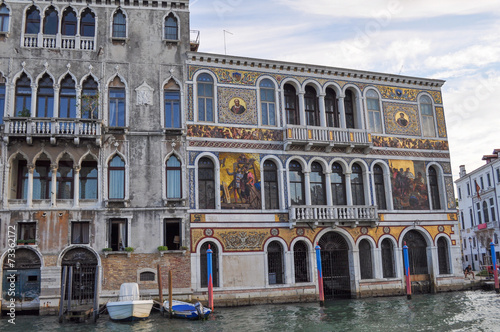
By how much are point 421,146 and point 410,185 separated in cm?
246

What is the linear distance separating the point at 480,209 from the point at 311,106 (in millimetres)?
31589

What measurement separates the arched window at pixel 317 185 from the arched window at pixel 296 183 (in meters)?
0.57

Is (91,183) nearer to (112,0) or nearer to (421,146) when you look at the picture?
(112,0)

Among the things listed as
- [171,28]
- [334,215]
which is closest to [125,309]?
[334,215]

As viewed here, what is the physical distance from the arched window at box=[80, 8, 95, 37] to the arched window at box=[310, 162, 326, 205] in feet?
42.8

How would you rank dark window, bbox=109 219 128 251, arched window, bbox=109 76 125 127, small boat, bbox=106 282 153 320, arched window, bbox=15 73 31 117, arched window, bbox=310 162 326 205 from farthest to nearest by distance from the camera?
arched window, bbox=310 162 326 205, arched window, bbox=109 76 125 127, arched window, bbox=15 73 31 117, dark window, bbox=109 219 128 251, small boat, bbox=106 282 153 320

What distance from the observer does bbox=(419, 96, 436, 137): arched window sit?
2791 cm

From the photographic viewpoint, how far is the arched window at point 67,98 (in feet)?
73.1

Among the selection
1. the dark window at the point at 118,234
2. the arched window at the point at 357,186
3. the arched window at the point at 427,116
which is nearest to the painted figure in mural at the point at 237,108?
the arched window at the point at 357,186

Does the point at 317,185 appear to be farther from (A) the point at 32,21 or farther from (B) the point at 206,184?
(A) the point at 32,21

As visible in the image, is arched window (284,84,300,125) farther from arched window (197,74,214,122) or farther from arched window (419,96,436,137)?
arched window (419,96,436,137)

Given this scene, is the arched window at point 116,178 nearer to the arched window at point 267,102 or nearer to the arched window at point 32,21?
the arched window at point 32,21

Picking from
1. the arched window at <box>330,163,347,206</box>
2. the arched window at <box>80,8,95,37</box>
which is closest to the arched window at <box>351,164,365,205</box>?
the arched window at <box>330,163,347,206</box>

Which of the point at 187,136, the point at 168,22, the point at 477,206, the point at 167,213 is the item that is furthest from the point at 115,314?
the point at 477,206
